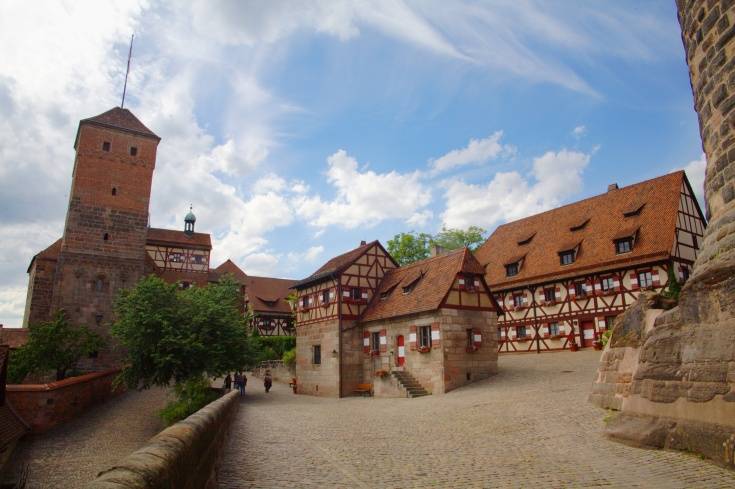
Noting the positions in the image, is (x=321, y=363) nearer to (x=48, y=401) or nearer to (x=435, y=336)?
(x=435, y=336)

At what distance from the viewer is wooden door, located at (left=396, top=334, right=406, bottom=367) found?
77.9 ft

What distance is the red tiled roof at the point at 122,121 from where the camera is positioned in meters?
36.9

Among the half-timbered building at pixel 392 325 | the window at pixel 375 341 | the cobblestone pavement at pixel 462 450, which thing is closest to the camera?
the cobblestone pavement at pixel 462 450

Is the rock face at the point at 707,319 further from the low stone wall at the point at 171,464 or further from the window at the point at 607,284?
the window at the point at 607,284

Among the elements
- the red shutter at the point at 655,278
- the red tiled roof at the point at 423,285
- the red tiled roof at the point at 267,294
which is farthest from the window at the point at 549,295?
the red tiled roof at the point at 267,294

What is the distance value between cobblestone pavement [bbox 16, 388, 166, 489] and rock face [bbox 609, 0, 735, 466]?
42.6ft

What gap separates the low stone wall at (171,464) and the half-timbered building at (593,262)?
77.0ft

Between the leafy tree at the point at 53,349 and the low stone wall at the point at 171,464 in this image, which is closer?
the low stone wall at the point at 171,464

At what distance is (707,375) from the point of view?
20.1 feet

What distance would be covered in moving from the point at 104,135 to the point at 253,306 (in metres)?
19.5

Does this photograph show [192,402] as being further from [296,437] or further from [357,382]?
[296,437]

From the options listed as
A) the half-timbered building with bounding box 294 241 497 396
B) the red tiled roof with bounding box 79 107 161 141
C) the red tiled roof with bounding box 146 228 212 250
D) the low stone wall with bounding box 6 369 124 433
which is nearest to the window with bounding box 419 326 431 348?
the half-timbered building with bounding box 294 241 497 396

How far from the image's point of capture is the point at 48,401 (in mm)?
21375

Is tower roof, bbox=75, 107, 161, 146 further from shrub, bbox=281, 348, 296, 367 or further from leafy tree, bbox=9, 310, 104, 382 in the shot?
shrub, bbox=281, 348, 296, 367
